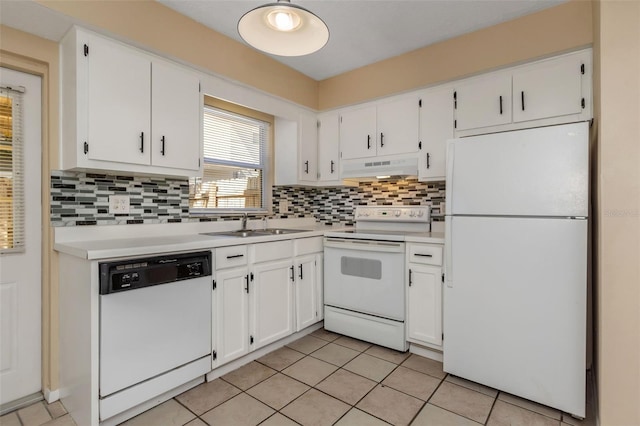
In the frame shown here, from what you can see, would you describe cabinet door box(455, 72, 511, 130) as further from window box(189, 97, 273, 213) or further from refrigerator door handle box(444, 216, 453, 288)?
window box(189, 97, 273, 213)

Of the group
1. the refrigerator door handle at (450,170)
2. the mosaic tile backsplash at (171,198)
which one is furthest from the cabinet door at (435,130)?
the refrigerator door handle at (450,170)

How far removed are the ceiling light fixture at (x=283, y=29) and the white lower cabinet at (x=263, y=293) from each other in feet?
4.28

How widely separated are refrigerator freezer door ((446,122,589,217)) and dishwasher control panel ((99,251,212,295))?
1.68m

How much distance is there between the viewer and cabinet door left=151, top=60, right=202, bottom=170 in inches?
88.2

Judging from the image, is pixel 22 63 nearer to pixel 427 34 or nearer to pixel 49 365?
pixel 49 365

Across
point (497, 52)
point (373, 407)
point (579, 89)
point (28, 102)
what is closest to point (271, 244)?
point (373, 407)

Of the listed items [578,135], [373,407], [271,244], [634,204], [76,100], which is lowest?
[373,407]

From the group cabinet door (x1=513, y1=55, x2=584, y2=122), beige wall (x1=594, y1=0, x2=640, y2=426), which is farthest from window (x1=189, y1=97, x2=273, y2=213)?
beige wall (x1=594, y1=0, x2=640, y2=426)

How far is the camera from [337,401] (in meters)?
1.98

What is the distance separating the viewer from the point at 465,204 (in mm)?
2158

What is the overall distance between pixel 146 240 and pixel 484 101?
2680 mm

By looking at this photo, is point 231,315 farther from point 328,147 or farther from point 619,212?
point 619,212

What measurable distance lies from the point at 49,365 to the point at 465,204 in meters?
2.79

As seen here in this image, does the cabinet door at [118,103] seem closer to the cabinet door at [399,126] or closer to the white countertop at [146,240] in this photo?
the white countertop at [146,240]
